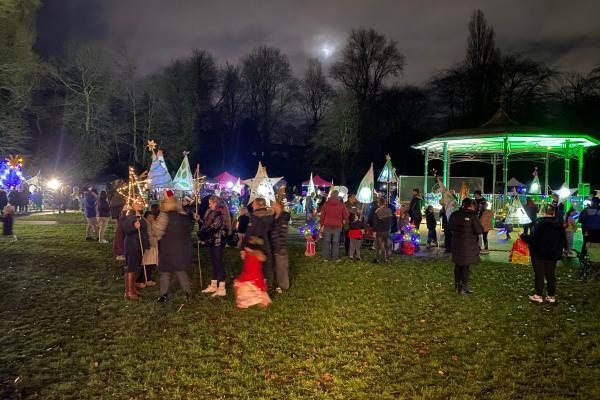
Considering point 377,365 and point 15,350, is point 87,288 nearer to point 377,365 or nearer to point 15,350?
point 15,350

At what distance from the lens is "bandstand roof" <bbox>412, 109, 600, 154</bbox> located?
19375 millimetres

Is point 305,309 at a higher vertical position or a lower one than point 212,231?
lower

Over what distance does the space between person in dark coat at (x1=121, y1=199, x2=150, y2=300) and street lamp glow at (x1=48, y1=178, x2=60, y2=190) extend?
103ft

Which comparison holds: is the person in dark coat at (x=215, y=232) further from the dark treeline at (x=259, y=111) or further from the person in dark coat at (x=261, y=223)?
the dark treeline at (x=259, y=111)

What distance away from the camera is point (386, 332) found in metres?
6.72

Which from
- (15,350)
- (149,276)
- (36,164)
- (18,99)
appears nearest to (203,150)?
(36,164)

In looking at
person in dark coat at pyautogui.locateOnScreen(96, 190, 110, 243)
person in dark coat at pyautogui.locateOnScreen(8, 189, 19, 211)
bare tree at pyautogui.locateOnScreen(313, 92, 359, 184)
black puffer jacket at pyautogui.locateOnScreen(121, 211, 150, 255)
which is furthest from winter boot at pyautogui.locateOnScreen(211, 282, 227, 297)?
bare tree at pyautogui.locateOnScreen(313, 92, 359, 184)

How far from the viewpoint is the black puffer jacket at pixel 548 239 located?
7879 mm

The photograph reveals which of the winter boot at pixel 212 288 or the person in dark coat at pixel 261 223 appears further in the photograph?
the winter boot at pixel 212 288

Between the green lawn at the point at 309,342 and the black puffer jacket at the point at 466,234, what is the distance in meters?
0.76

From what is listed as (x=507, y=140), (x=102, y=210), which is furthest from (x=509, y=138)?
(x=102, y=210)

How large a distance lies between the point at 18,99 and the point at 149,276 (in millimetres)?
23853

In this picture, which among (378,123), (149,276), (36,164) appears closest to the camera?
(149,276)

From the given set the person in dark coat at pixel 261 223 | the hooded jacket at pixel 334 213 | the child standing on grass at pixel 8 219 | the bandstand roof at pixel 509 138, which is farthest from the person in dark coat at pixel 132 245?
the bandstand roof at pixel 509 138
